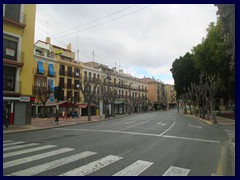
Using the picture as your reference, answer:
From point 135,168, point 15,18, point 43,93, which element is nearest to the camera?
point 135,168

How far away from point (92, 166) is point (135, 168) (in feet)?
3.96

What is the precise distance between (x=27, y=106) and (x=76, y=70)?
28055 millimetres

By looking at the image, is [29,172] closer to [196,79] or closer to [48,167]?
[48,167]

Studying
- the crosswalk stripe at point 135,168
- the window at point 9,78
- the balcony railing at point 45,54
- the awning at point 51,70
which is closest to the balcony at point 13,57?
the window at point 9,78

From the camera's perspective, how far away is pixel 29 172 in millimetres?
5676

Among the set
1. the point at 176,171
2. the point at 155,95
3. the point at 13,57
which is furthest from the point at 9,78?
the point at 155,95

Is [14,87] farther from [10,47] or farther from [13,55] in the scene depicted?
[10,47]

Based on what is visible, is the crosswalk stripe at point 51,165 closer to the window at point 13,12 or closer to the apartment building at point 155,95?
the window at point 13,12

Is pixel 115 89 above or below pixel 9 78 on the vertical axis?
above

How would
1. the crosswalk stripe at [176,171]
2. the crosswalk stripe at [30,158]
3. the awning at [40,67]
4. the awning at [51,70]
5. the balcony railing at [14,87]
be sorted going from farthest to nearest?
the awning at [51,70]
the awning at [40,67]
the balcony railing at [14,87]
the crosswalk stripe at [30,158]
the crosswalk stripe at [176,171]

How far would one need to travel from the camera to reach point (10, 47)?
20516 millimetres

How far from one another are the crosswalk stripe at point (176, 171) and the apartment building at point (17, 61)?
17.9 m

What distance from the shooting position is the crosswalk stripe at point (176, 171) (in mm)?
5559
